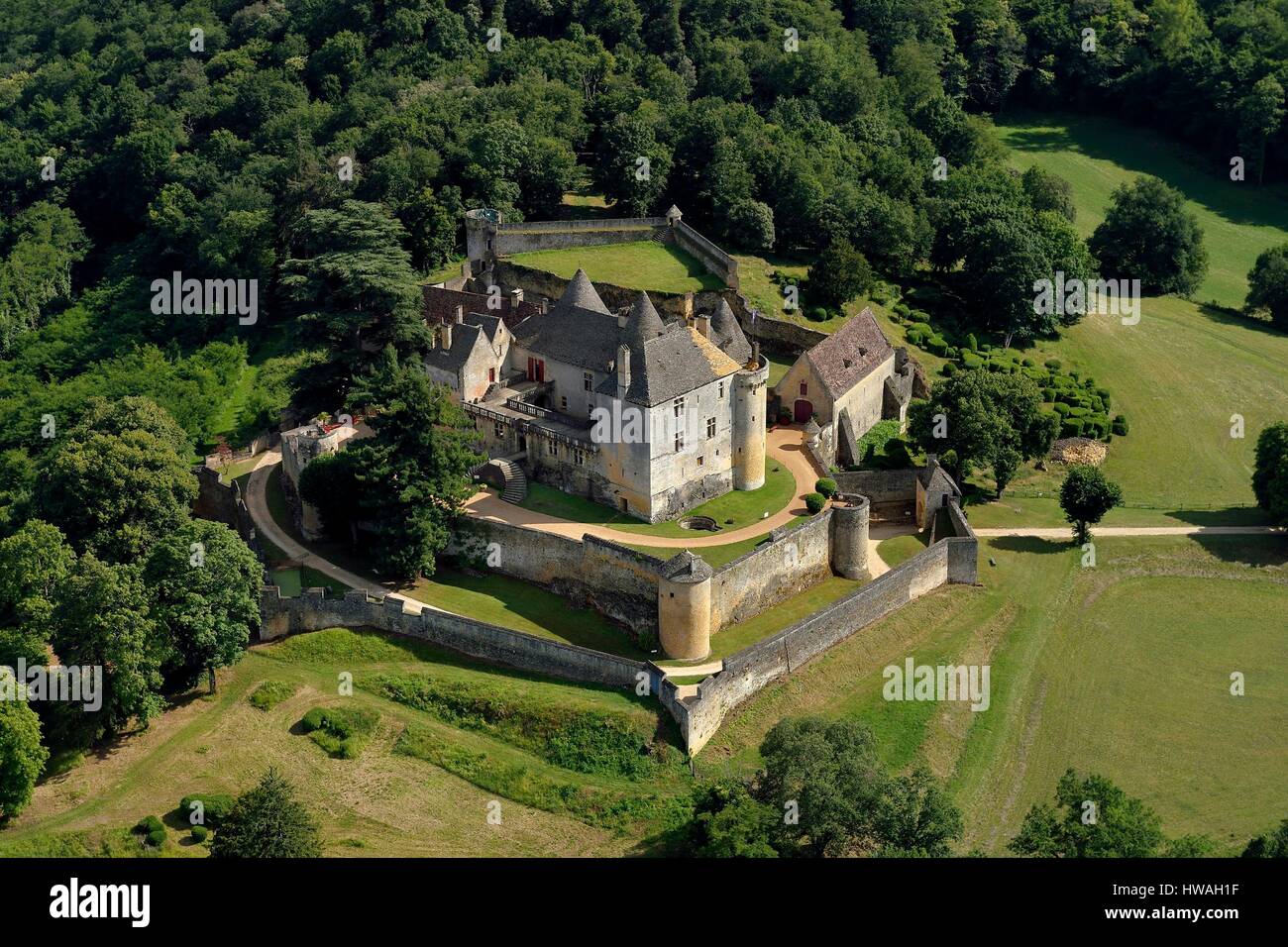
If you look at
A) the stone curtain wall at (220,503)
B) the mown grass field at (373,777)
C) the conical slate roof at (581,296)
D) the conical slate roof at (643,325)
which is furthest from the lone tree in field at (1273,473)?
the stone curtain wall at (220,503)

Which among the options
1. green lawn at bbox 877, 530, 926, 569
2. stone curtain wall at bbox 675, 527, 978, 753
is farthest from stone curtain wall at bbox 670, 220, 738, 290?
stone curtain wall at bbox 675, 527, 978, 753

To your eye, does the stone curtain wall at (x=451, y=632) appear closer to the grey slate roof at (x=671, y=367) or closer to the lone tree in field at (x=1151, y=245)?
the grey slate roof at (x=671, y=367)

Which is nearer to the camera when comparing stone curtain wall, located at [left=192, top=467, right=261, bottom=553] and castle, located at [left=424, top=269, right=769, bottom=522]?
castle, located at [left=424, top=269, right=769, bottom=522]

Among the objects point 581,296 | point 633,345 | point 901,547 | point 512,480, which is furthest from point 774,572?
point 581,296

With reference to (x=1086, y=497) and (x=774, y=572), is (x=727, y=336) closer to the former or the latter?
(x=774, y=572)

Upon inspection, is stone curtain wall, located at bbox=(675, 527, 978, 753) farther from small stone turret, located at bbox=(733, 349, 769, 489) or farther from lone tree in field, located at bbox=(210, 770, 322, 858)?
lone tree in field, located at bbox=(210, 770, 322, 858)

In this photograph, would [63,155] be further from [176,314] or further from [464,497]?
[464,497]

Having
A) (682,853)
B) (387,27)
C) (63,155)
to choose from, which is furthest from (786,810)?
(63,155)
